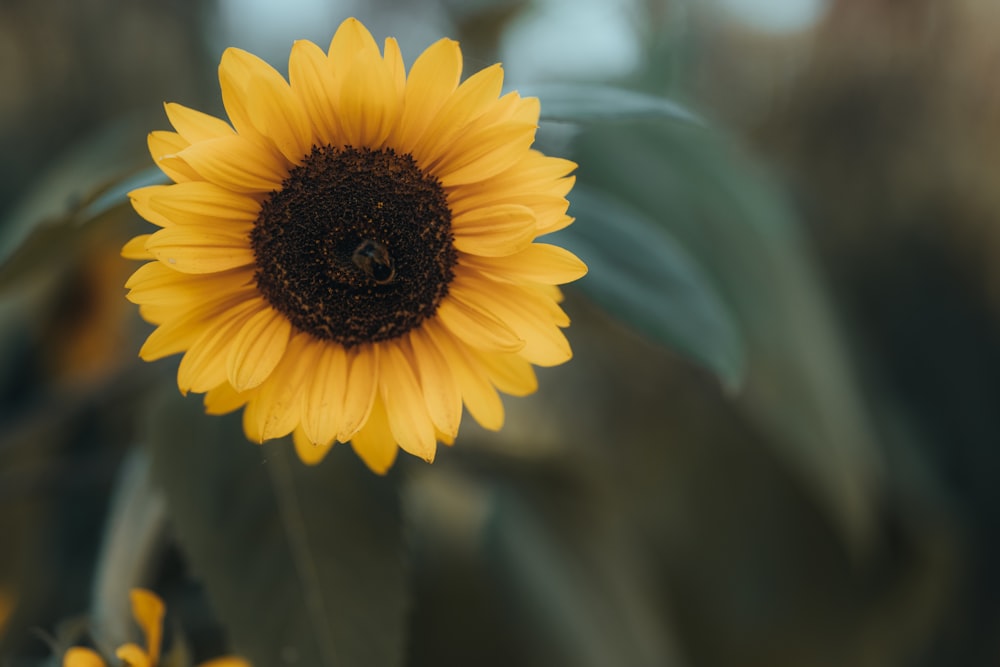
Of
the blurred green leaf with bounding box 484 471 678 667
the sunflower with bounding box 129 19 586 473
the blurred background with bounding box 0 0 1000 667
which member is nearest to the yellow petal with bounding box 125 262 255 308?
the sunflower with bounding box 129 19 586 473

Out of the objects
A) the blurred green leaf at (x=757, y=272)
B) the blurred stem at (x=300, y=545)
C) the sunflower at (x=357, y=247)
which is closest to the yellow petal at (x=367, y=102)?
the sunflower at (x=357, y=247)

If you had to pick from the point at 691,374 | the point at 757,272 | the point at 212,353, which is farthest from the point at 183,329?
the point at 691,374

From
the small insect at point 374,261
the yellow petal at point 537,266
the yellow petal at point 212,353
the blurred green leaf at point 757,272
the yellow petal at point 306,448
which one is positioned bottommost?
the yellow petal at point 306,448

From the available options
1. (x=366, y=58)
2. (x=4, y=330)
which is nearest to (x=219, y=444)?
(x=366, y=58)

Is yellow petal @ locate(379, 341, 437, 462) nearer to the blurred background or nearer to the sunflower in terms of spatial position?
the sunflower

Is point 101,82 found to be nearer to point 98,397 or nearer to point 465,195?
point 98,397

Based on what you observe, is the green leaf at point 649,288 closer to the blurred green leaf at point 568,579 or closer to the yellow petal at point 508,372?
the yellow petal at point 508,372
